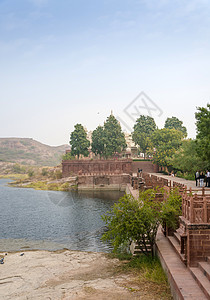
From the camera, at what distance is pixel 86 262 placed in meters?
18.1

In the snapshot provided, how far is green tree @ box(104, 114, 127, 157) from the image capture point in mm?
90387

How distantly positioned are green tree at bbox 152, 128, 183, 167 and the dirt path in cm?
5448

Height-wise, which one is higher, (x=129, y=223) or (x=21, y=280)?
(x=129, y=223)

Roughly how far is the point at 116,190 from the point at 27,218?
3594cm

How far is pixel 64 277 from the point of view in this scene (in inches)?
594

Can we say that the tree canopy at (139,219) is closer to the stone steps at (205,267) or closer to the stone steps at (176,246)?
the stone steps at (176,246)

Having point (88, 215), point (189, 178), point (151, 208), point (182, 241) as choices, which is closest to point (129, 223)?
point (151, 208)

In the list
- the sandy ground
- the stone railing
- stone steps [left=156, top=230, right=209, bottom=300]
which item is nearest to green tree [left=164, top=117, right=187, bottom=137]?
the sandy ground

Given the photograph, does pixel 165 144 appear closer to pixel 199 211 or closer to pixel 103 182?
pixel 103 182

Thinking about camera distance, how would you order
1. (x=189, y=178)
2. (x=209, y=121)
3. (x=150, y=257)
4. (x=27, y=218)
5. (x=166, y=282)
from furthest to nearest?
(x=189, y=178), (x=27, y=218), (x=209, y=121), (x=150, y=257), (x=166, y=282)

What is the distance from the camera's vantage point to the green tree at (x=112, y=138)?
90.4 m

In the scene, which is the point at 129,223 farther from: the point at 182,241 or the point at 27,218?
the point at 27,218

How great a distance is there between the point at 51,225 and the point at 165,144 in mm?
51956

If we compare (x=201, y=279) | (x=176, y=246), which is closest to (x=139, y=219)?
(x=176, y=246)
